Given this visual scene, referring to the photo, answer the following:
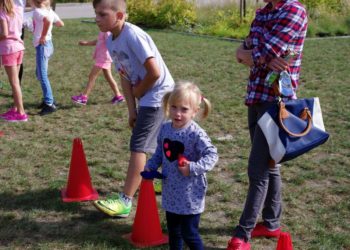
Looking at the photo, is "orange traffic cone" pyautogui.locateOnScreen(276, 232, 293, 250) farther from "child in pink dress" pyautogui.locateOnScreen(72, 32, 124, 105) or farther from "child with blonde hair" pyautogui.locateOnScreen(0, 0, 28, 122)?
"child in pink dress" pyautogui.locateOnScreen(72, 32, 124, 105)

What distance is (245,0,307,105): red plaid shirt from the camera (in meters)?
3.20

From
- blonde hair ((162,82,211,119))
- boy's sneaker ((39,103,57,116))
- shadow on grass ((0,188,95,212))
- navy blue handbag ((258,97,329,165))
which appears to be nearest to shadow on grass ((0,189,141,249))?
shadow on grass ((0,188,95,212))

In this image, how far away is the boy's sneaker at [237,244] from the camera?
140 inches

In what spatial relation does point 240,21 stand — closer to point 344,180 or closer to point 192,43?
point 192,43

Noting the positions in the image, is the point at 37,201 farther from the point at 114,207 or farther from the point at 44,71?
the point at 44,71

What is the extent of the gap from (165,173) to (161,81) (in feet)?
3.36

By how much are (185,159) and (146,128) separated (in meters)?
1.00

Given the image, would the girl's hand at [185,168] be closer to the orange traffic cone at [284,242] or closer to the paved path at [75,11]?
the orange traffic cone at [284,242]

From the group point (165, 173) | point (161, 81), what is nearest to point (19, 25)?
point (161, 81)

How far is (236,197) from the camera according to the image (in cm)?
455

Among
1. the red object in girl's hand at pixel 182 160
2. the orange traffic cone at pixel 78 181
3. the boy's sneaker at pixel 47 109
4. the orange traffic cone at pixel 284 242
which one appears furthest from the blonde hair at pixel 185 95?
the boy's sneaker at pixel 47 109

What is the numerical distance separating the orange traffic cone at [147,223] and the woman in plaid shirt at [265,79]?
52 cm

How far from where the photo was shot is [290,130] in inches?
130

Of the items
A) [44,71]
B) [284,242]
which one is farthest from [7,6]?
[284,242]
